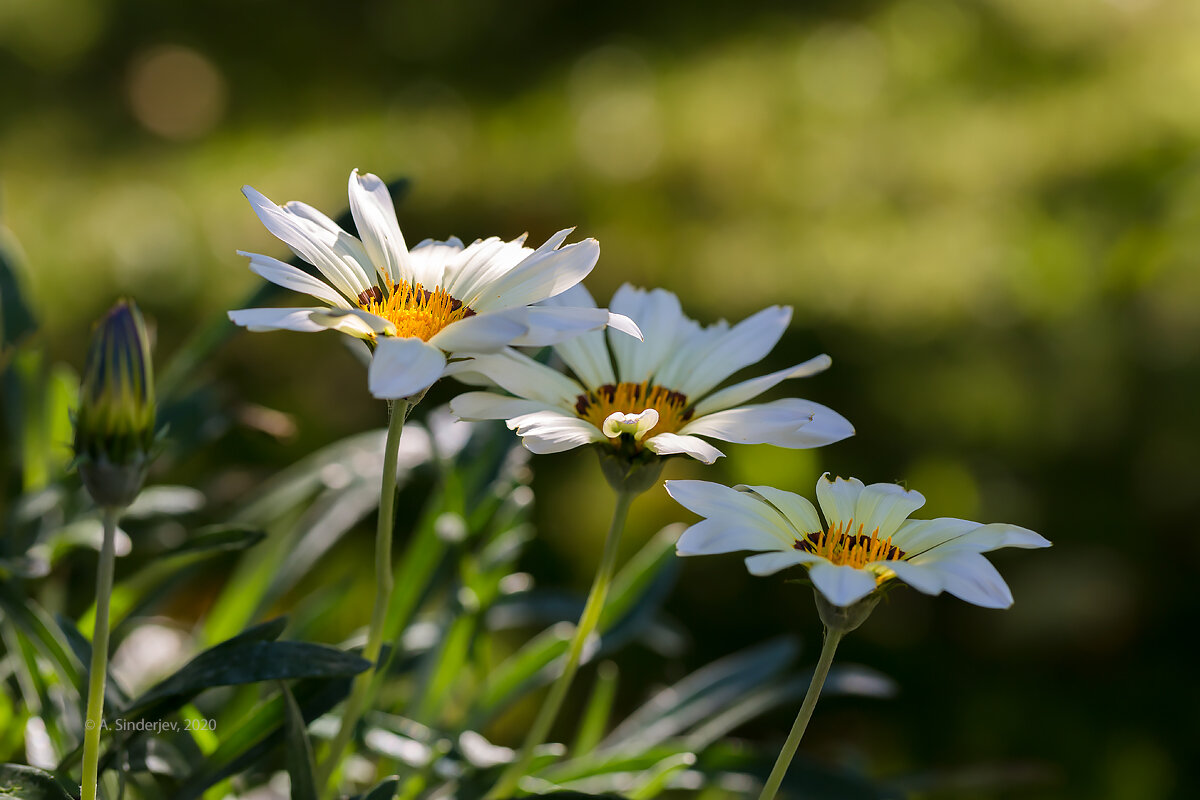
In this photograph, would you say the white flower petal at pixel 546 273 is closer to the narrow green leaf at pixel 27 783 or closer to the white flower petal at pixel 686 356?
the white flower petal at pixel 686 356

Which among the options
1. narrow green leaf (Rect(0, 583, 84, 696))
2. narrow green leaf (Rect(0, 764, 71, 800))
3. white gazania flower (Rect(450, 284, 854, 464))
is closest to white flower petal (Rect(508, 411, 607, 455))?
white gazania flower (Rect(450, 284, 854, 464))

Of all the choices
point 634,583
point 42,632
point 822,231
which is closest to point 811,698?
point 634,583

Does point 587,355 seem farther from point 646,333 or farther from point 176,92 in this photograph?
point 176,92

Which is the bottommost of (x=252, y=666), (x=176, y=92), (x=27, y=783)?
(x=27, y=783)

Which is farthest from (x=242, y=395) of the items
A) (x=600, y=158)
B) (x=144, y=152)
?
(x=144, y=152)

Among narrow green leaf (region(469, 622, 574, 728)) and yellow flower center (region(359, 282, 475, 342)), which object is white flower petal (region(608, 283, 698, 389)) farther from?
narrow green leaf (region(469, 622, 574, 728))

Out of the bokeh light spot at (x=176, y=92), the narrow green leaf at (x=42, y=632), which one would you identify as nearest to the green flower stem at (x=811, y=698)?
the narrow green leaf at (x=42, y=632)

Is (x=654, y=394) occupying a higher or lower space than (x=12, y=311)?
higher

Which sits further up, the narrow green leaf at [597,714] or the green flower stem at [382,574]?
the green flower stem at [382,574]
